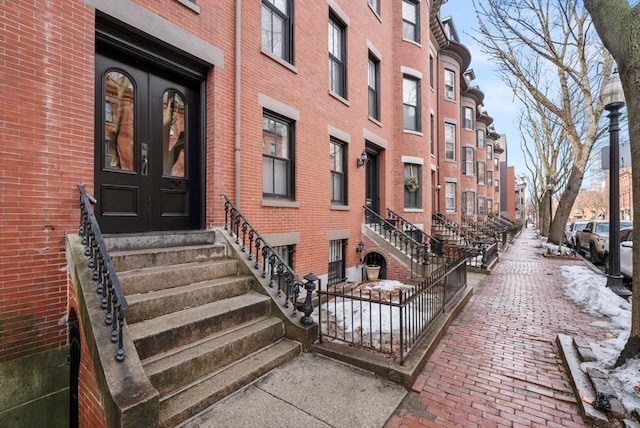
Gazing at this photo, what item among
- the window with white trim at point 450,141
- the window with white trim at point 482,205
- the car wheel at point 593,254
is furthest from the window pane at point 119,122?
the window with white trim at point 482,205

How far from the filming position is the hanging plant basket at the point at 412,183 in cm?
1295

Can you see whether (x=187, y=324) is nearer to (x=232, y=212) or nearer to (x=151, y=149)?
(x=232, y=212)

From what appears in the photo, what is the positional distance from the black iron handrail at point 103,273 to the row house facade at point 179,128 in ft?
0.99

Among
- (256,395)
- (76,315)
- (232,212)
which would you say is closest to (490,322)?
(256,395)

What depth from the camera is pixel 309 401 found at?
331 centimetres

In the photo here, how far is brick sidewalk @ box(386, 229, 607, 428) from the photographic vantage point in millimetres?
3289

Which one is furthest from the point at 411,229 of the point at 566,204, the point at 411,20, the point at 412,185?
the point at 566,204

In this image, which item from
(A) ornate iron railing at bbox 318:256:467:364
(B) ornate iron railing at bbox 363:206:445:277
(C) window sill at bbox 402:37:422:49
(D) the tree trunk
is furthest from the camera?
(D) the tree trunk

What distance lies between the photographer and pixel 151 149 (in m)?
5.13

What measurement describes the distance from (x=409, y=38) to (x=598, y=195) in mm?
81783

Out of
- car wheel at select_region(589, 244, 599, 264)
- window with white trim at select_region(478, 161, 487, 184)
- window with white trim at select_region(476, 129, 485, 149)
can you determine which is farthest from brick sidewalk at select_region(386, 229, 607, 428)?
window with white trim at select_region(478, 161, 487, 184)

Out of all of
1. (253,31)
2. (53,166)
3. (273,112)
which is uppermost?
(253,31)

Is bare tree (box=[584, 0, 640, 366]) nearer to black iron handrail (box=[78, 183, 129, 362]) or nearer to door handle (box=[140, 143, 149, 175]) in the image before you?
black iron handrail (box=[78, 183, 129, 362])

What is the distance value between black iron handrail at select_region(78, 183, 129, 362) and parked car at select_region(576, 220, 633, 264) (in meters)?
16.2
